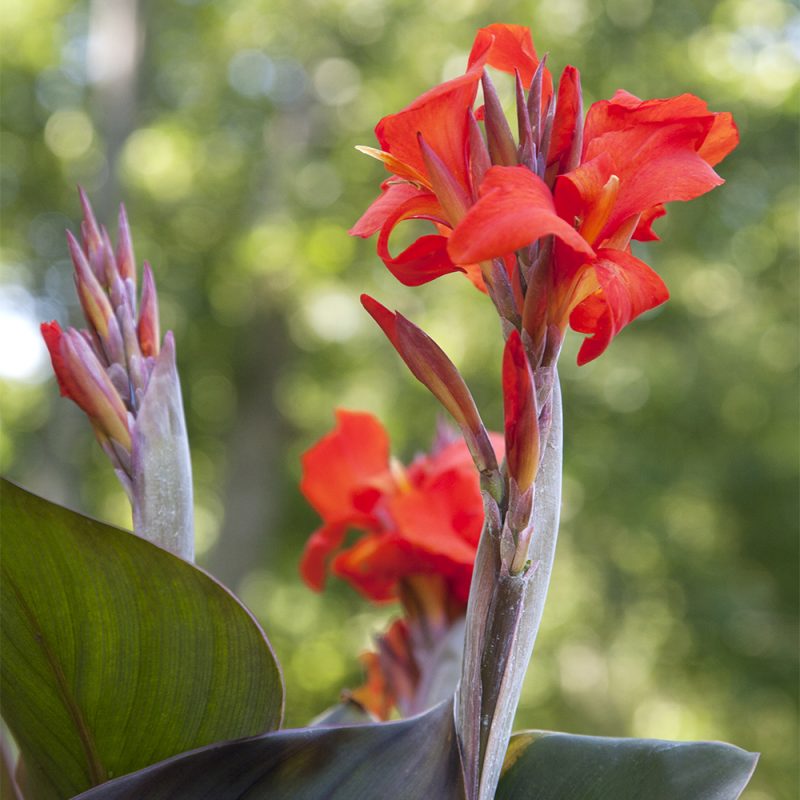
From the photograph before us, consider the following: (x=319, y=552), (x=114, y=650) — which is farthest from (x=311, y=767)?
(x=319, y=552)

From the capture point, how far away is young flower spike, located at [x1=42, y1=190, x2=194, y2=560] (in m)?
0.42

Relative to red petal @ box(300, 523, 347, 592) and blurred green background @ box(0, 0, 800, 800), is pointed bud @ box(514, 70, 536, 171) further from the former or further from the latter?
blurred green background @ box(0, 0, 800, 800)

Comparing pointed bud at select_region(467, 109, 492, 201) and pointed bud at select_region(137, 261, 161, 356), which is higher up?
pointed bud at select_region(467, 109, 492, 201)

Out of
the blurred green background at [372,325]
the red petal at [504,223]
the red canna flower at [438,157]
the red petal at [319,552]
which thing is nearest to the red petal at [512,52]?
the red canna flower at [438,157]

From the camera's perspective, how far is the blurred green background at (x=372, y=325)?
473 cm

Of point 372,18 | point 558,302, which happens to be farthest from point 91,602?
point 372,18

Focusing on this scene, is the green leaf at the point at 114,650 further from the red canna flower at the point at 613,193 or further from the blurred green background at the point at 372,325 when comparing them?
the blurred green background at the point at 372,325

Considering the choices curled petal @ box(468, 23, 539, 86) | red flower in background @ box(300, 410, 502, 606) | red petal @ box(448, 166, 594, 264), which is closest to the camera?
red petal @ box(448, 166, 594, 264)

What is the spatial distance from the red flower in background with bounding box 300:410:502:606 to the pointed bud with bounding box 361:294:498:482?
147 millimetres

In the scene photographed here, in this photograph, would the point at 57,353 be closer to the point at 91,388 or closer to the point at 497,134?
the point at 91,388

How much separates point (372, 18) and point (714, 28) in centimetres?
187

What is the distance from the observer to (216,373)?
6562 millimetres

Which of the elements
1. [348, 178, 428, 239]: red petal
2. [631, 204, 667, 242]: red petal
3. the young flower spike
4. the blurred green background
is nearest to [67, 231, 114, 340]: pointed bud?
the young flower spike

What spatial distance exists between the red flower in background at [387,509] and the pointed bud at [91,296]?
189 millimetres
